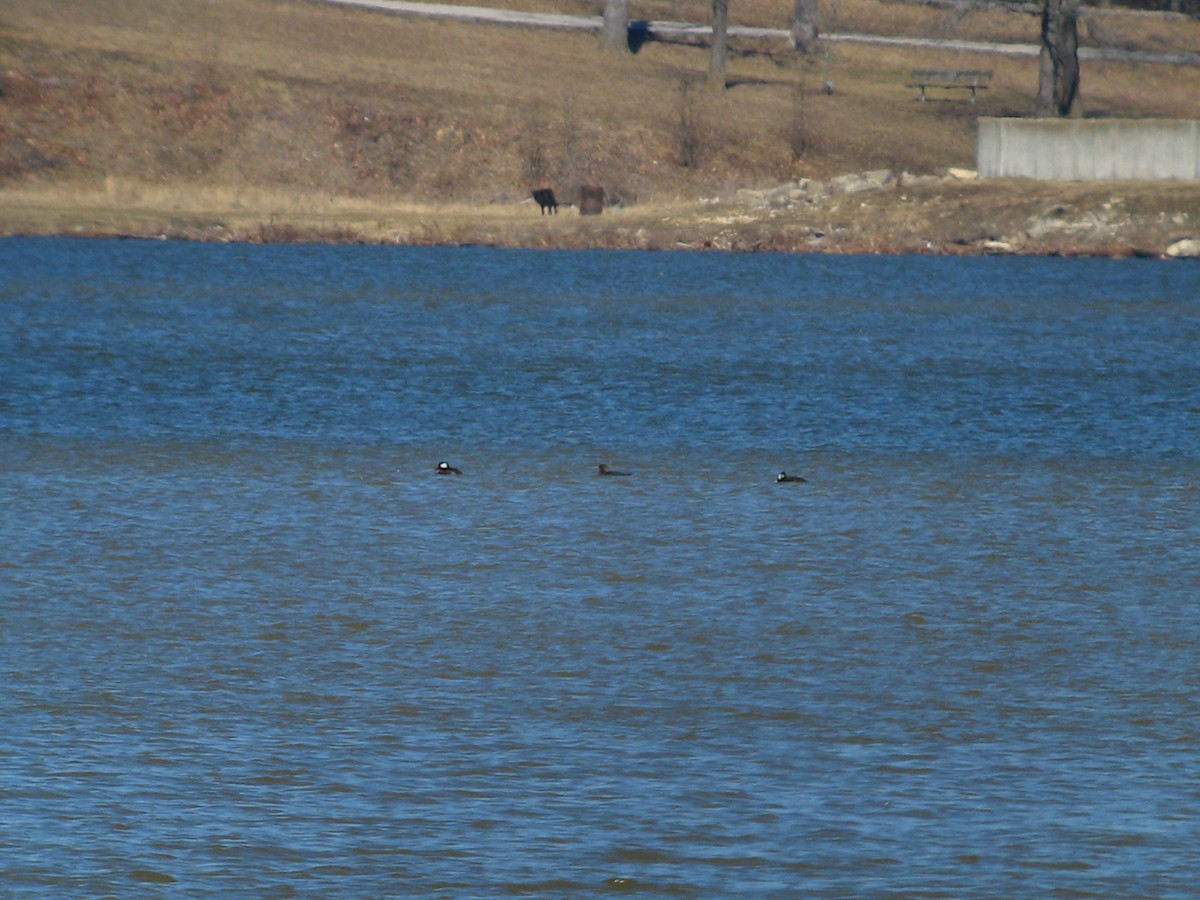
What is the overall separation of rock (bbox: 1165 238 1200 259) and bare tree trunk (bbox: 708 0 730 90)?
87.5 feet

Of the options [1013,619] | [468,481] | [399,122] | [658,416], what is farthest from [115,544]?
[399,122]

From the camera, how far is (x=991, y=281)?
52.9 m

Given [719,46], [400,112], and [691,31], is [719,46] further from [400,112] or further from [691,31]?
[400,112]

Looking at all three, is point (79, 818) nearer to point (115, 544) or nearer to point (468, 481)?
point (115, 544)

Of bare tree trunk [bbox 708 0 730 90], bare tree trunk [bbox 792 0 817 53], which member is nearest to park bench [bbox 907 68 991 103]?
bare tree trunk [bbox 792 0 817 53]

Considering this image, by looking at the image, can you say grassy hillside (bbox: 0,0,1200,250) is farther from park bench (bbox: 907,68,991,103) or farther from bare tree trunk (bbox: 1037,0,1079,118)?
bare tree trunk (bbox: 1037,0,1079,118)

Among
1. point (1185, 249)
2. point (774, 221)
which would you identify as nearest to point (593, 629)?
point (1185, 249)

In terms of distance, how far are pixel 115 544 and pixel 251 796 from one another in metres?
7.39

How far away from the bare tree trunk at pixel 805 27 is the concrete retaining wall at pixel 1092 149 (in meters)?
27.4

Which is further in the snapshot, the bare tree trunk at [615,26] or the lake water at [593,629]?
the bare tree trunk at [615,26]

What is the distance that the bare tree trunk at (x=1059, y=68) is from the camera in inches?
2687

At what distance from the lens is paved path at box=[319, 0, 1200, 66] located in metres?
86.1

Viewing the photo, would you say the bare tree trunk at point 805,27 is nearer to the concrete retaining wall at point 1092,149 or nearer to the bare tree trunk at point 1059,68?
the bare tree trunk at point 1059,68

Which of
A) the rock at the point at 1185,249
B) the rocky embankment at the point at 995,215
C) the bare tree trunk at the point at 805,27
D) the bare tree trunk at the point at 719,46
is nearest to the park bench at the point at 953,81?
the bare tree trunk at the point at 805,27
